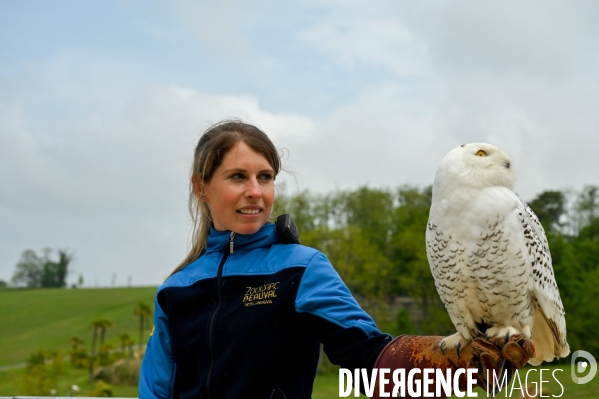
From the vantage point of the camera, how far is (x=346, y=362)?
6.40 ft

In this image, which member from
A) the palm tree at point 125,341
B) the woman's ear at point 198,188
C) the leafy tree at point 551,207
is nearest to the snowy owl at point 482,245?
the woman's ear at point 198,188

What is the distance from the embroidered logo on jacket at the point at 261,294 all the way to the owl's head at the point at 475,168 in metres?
0.64

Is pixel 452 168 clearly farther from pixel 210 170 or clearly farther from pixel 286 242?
pixel 210 170

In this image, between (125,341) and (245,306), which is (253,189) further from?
(125,341)

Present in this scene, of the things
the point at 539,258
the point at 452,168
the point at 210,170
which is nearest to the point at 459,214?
the point at 452,168

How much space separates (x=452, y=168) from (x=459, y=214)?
15 centimetres

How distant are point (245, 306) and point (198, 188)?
1.89 feet

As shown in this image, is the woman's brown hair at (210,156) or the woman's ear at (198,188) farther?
the woman's ear at (198,188)

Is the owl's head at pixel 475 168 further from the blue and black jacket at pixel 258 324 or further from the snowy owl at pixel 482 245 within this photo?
the blue and black jacket at pixel 258 324

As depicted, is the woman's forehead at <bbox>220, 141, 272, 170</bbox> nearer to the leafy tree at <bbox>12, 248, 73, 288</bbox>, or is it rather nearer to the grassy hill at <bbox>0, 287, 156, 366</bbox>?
the grassy hill at <bbox>0, 287, 156, 366</bbox>

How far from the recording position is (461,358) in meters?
1.83

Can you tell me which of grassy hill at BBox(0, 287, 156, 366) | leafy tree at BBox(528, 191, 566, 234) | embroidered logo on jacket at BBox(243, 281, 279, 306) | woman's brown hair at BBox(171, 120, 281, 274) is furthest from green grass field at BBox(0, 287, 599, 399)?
embroidered logo on jacket at BBox(243, 281, 279, 306)

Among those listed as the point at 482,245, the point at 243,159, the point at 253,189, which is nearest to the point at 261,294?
the point at 253,189

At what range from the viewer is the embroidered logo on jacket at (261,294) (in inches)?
83.7
